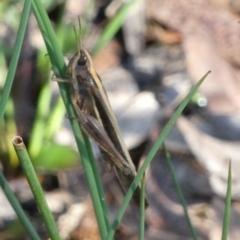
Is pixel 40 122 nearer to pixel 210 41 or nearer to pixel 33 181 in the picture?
pixel 210 41

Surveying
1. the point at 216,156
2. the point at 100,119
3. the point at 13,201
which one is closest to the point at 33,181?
the point at 13,201

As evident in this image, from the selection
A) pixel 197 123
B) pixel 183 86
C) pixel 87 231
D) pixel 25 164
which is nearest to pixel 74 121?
pixel 25 164

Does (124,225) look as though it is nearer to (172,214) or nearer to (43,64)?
(172,214)

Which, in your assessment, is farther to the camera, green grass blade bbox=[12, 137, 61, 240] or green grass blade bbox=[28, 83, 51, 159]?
green grass blade bbox=[28, 83, 51, 159]

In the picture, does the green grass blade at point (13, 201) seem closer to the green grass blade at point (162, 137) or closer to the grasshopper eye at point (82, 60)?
the green grass blade at point (162, 137)

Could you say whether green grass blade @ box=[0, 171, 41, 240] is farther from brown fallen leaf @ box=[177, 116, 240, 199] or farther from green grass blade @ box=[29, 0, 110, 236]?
brown fallen leaf @ box=[177, 116, 240, 199]

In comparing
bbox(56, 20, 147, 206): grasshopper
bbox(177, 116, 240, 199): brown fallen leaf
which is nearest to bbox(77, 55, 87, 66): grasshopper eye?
bbox(56, 20, 147, 206): grasshopper
